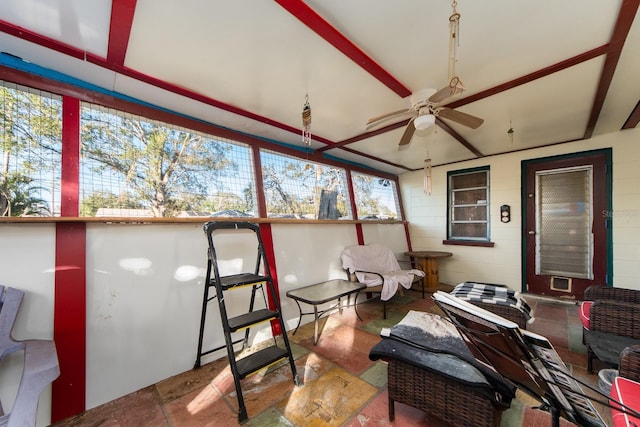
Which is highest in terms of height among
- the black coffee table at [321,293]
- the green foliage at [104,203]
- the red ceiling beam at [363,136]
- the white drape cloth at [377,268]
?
the red ceiling beam at [363,136]

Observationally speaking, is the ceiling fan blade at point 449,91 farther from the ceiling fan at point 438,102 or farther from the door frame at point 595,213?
the door frame at point 595,213

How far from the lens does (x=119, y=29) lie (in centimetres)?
145

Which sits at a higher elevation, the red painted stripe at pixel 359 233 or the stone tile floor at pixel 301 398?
the red painted stripe at pixel 359 233

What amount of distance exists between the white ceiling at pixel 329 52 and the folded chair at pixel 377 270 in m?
1.98

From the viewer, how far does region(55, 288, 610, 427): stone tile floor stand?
63.1 inches

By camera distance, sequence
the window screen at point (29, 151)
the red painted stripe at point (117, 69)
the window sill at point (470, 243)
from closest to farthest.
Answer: the red painted stripe at point (117, 69), the window screen at point (29, 151), the window sill at point (470, 243)

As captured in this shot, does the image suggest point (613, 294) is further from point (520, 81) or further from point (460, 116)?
point (460, 116)

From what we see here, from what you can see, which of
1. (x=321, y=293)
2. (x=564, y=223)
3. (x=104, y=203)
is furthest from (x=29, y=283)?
(x=564, y=223)

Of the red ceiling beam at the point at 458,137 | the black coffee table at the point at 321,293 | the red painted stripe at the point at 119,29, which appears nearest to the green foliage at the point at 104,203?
the red painted stripe at the point at 119,29

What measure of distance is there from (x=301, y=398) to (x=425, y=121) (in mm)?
2145

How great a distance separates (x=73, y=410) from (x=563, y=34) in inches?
156

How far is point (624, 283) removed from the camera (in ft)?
10.6

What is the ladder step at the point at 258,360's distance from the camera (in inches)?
67.8

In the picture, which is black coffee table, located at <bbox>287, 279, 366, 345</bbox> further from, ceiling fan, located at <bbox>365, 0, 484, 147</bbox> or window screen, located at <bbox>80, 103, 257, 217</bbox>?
ceiling fan, located at <bbox>365, 0, 484, 147</bbox>
